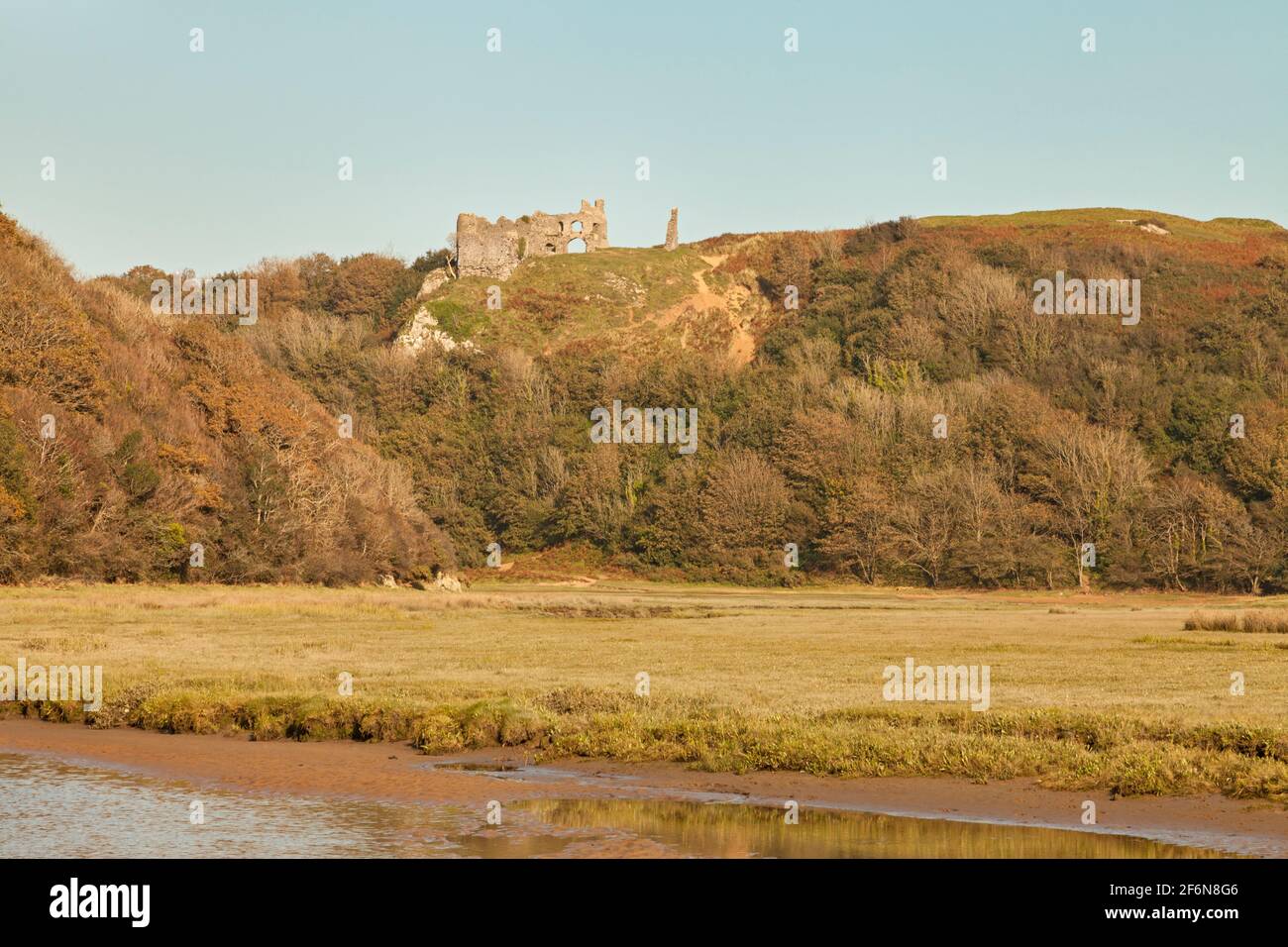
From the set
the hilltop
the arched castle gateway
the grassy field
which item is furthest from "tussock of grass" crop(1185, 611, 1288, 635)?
the arched castle gateway

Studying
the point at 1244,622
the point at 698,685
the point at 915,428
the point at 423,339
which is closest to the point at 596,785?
the point at 698,685

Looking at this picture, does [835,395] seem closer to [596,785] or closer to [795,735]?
[795,735]

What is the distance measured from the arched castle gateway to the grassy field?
9624cm

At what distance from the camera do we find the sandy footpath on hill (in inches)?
613

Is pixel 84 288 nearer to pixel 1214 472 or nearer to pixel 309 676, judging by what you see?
pixel 309 676

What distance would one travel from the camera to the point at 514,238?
144 metres

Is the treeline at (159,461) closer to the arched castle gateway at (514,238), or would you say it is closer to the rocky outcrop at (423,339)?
the rocky outcrop at (423,339)

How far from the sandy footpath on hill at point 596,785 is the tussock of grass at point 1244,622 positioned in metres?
27.3

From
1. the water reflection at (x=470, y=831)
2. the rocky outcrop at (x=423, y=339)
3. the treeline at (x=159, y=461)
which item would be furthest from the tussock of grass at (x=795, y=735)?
the rocky outcrop at (x=423, y=339)

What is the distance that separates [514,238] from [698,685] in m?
123
